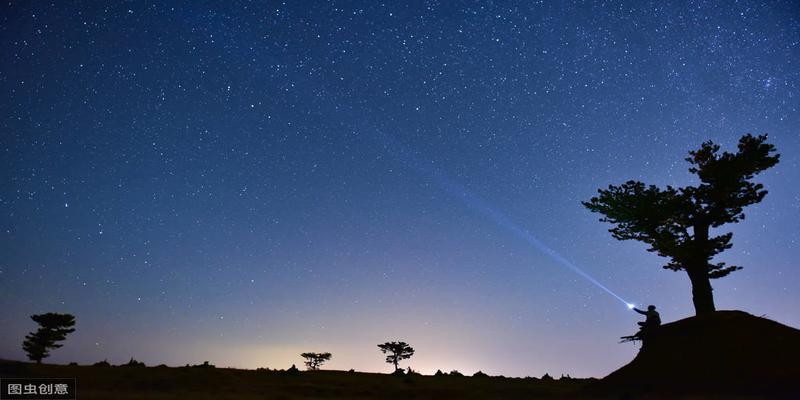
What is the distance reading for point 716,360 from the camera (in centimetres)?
1636

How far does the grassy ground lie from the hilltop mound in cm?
303

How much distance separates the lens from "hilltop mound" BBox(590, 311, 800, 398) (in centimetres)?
1480

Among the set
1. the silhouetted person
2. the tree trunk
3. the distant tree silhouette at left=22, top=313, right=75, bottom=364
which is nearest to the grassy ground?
the silhouetted person

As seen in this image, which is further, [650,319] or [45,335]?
[45,335]

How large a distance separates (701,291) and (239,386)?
21535 mm

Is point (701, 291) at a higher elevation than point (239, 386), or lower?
higher

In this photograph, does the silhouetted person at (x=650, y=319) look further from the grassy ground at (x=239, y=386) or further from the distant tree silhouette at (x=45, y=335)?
the distant tree silhouette at (x=45, y=335)

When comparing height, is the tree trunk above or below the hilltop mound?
above

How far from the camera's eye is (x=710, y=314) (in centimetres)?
1941

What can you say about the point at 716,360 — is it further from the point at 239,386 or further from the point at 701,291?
the point at 239,386

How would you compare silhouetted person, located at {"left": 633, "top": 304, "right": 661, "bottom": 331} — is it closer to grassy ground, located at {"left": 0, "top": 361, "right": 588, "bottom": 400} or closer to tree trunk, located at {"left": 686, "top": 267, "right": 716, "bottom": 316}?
tree trunk, located at {"left": 686, "top": 267, "right": 716, "bottom": 316}

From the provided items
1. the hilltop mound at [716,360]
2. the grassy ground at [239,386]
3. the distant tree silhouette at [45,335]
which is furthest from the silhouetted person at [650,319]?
the distant tree silhouette at [45,335]

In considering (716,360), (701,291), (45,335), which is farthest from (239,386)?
(45,335)

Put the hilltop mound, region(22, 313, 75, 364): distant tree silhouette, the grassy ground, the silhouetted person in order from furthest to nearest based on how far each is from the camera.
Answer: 1. region(22, 313, 75, 364): distant tree silhouette
2. the silhouetted person
3. the hilltop mound
4. the grassy ground
